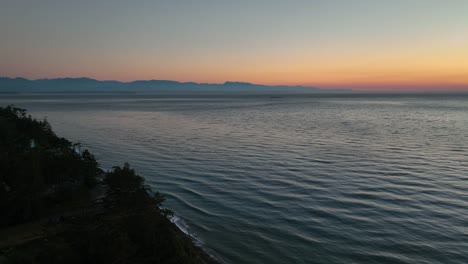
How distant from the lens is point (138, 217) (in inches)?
439

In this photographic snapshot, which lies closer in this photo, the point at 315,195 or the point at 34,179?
the point at 34,179

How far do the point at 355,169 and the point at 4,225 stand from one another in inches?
875

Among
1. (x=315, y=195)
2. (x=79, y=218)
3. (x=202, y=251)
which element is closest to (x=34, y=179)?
(x=79, y=218)

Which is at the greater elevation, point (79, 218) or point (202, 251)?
point (79, 218)

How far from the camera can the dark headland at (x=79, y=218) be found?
972 centimetres

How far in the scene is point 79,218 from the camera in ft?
38.5

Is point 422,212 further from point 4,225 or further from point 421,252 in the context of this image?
point 4,225

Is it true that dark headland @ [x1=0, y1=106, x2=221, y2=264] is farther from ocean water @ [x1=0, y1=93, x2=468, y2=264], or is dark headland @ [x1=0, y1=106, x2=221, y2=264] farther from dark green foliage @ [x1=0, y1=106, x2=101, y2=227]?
ocean water @ [x1=0, y1=93, x2=468, y2=264]

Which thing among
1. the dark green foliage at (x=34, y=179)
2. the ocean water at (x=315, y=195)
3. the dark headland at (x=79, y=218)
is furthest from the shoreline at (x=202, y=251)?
the dark green foliage at (x=34, y=179)

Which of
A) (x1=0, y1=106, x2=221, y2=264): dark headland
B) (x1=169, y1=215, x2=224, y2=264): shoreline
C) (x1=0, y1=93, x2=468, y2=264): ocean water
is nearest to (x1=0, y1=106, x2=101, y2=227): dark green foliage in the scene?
(x1=0, y1=106, x2=221, y2=264): dark headland

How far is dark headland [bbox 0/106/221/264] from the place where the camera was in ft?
31.9

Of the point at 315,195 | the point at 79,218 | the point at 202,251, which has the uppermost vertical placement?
the point at 79,218

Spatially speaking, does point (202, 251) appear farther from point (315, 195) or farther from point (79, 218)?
point (315, 195)

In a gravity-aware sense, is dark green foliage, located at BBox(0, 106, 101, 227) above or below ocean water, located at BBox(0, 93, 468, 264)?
above
